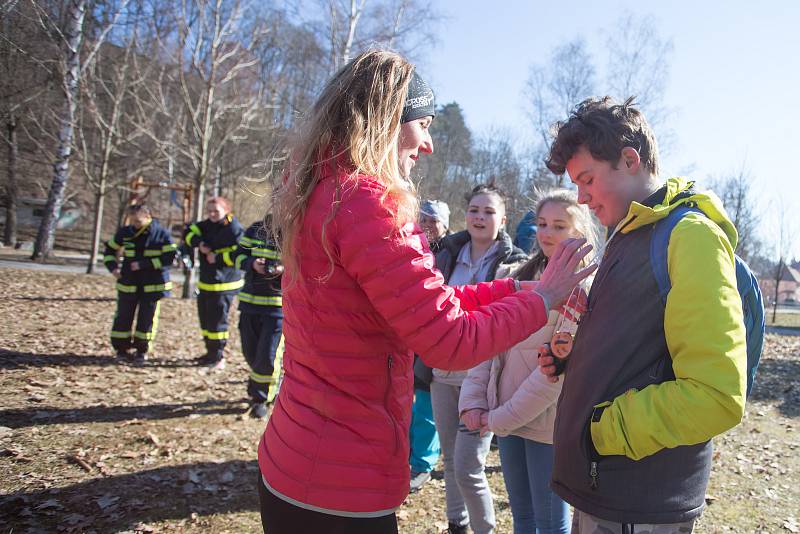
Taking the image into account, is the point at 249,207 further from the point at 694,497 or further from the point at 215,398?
the point at 694,497

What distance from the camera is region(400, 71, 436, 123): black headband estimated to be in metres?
1.77

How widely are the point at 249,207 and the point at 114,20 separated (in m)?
17.4

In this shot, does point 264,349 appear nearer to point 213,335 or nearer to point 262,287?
point 262,287

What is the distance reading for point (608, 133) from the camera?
186 centimetres

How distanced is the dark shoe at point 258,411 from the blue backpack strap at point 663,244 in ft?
16.2

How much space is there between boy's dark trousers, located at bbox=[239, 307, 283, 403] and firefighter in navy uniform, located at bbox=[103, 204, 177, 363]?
2.35m

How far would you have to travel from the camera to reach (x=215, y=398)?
20.8 ft

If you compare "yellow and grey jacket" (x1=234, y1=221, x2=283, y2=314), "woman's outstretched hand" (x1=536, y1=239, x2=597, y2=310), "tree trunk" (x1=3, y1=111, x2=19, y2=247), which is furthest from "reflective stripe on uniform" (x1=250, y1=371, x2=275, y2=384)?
"tree trunk" (x1=3, y1=111, x2=19, y2=247)

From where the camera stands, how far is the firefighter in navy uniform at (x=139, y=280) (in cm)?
756

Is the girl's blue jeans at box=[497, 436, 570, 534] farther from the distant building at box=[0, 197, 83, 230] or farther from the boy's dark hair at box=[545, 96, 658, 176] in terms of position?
the distant building at box=[0, 197, 83, 230]

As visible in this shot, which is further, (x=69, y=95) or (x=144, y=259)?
(x=69, y=95)

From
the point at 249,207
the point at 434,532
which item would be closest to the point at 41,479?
the point at 434,532

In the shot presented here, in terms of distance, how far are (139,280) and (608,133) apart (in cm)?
719

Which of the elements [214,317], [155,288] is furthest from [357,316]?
[155,288]
